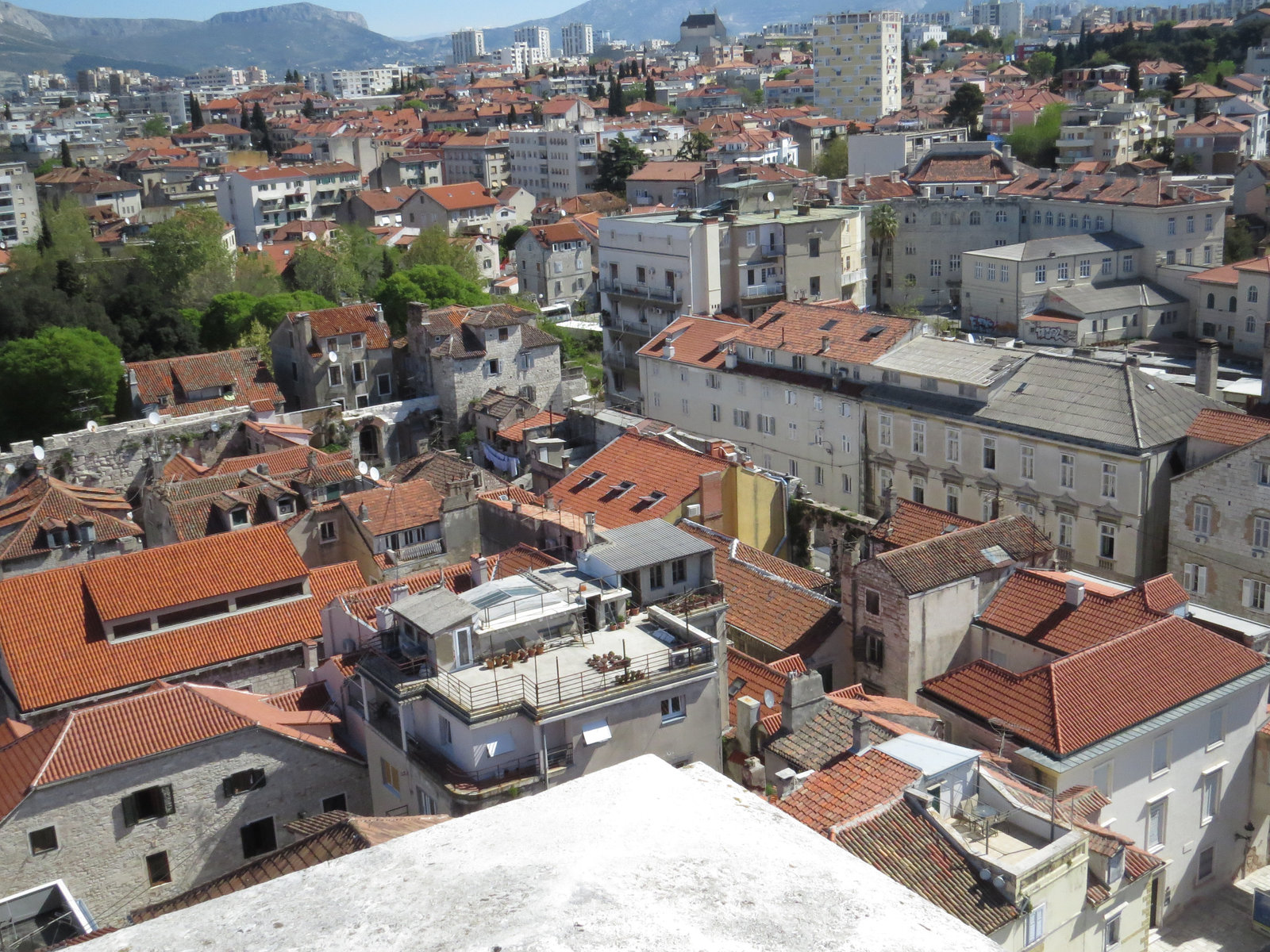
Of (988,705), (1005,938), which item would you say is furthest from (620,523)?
(1005,938)

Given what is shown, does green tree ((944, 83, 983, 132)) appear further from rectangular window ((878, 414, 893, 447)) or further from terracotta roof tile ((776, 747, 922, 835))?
terracotta roof tile ((776, 747, 922, 835))

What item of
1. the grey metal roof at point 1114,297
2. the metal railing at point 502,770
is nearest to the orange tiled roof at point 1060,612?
the metal railing at point 502,770

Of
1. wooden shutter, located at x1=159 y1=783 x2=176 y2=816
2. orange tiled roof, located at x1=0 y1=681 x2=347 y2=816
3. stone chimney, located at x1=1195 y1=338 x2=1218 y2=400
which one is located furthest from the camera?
stone chimney, located at x1=1195 y1=338 x2=1218 y2=400

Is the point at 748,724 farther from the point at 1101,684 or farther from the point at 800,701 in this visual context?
the point at 1101,684

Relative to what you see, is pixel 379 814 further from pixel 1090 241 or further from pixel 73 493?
pixel 1090 241

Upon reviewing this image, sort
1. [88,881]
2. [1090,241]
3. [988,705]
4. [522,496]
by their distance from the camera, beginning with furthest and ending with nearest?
1. [1090,241]
2. [522,496]
3. [988,705]
4. [88,881]

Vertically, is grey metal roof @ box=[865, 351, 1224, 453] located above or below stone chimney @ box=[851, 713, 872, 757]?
above

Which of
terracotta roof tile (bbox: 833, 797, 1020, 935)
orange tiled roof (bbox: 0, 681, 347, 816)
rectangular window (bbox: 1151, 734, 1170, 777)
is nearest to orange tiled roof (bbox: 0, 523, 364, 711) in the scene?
orange tiled roof (bbox: 0, 681, 347, 816)

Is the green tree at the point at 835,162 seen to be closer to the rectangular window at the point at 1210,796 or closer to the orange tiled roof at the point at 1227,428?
the orange tiled roof at the point at 1227,428
